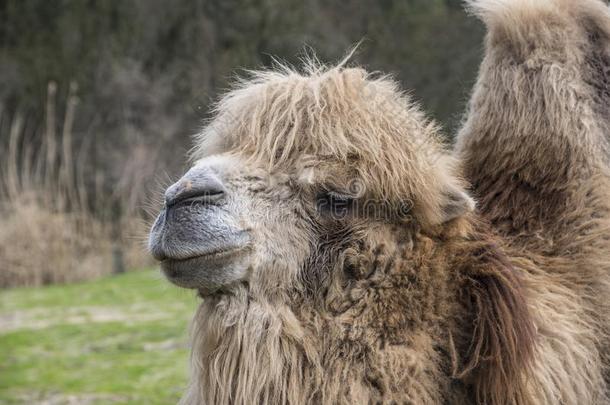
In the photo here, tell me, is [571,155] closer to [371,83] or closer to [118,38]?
[371,83]

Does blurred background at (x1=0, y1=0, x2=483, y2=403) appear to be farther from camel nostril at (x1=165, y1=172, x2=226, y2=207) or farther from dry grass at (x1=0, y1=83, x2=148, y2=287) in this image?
Answer: camel nostril at (x1=165, y1=172, x2=226, y2=207)

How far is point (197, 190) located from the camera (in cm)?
251

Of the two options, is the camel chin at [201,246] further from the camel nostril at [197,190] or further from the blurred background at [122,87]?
the blurred background at [122,87]

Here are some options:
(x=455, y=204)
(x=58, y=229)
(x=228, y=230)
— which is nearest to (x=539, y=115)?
(x=455, y=204)

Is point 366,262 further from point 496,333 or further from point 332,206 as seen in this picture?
point 496,333

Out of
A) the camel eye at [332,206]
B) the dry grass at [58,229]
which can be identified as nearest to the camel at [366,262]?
the camel eye at [332,206]

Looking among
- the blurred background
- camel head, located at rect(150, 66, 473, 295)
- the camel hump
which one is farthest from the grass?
the camel hump

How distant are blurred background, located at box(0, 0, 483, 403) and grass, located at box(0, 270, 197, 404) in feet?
1.49

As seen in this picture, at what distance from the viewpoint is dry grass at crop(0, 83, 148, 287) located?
11844 millimetres

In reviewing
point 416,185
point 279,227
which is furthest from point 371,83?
point 279,227

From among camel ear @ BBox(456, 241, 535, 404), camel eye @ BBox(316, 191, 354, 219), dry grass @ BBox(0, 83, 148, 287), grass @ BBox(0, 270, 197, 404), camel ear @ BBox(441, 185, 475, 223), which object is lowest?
dry grass @ BBox(0, 83, 148, 287)

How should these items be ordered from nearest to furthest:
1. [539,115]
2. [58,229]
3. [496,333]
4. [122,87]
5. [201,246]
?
[201,246], [496,333], [539,115], [58,229], [122,87]

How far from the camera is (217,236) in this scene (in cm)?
250

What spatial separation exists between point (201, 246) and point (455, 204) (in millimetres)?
780
